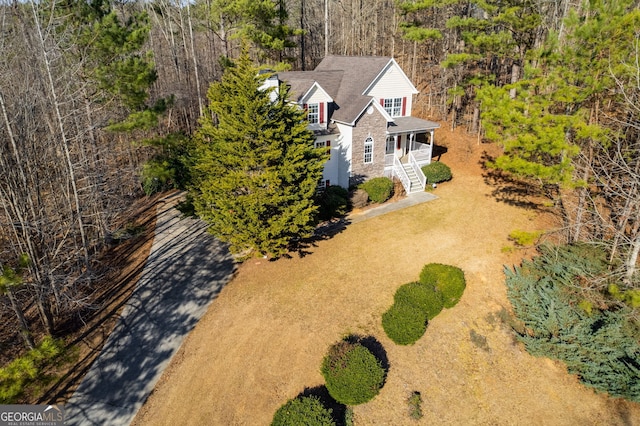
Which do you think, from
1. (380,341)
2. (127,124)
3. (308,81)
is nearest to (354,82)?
(308,81)

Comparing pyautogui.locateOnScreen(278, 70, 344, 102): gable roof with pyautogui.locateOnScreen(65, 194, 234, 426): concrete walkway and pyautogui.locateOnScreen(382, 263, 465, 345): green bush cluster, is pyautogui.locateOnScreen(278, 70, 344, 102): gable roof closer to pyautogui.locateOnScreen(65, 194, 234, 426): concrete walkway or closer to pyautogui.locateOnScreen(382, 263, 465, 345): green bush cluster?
pyautogui.locateOnScreen(65, 194, 234, 426): concrete walkway

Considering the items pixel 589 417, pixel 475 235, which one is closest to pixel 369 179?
pixel 475 235

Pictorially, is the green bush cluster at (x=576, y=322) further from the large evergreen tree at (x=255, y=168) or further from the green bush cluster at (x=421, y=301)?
the large evergreen tree at (x=255, y=168)

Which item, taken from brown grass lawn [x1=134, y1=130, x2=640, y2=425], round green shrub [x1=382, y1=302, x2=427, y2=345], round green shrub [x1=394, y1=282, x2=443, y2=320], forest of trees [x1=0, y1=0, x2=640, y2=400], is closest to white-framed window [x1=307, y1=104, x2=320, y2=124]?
forest of trees [x1=0, y1=0, x2=640, y2=400]

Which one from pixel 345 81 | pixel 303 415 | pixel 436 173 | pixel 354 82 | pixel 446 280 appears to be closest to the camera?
pixel 303 415

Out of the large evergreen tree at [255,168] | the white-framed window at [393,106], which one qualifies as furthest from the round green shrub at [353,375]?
the white-framed window at [393,106]

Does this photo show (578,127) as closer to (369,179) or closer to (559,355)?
(559,355)

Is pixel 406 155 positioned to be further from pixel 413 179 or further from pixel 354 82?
pixel 354 82
